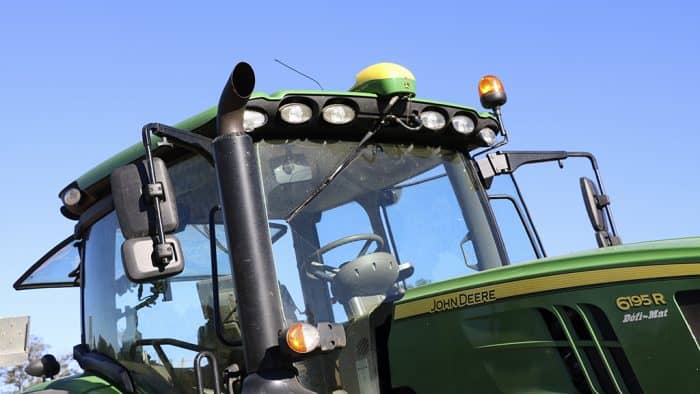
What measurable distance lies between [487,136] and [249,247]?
5.74 feet

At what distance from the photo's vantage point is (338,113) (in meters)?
4.25

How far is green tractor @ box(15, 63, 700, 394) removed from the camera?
133 inches

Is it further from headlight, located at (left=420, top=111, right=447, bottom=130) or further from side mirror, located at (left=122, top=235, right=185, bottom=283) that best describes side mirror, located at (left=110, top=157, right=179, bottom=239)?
headlight, located at (left=420, top=111, right=447, bottom=130)

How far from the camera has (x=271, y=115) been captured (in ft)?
13.4

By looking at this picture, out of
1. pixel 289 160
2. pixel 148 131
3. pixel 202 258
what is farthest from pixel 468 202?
pixel 148 131

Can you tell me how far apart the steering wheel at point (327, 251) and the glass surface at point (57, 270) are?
7.33 ft

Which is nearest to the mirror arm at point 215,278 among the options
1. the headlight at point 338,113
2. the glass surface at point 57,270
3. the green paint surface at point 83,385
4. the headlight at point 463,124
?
the headlight at point 338,113

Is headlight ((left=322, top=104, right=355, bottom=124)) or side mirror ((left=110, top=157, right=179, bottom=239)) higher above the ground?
headlight ((left=322, top=104, right=355, bottom=124))

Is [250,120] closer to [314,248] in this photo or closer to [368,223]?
[314,248]

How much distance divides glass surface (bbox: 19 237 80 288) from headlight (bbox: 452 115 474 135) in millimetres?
2555

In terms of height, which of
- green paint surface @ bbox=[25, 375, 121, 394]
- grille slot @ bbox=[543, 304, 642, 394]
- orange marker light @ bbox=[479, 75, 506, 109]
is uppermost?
orange marker light @ bbox=[479, 75, 506, 109]

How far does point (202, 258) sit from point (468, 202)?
56.6 inches

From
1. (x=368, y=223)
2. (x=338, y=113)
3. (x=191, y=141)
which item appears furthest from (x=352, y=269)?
(x=191, y=141)

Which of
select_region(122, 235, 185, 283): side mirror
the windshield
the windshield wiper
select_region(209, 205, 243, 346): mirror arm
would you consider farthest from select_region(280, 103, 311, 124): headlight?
select_region(122, 235, 185, 283): side mirror
